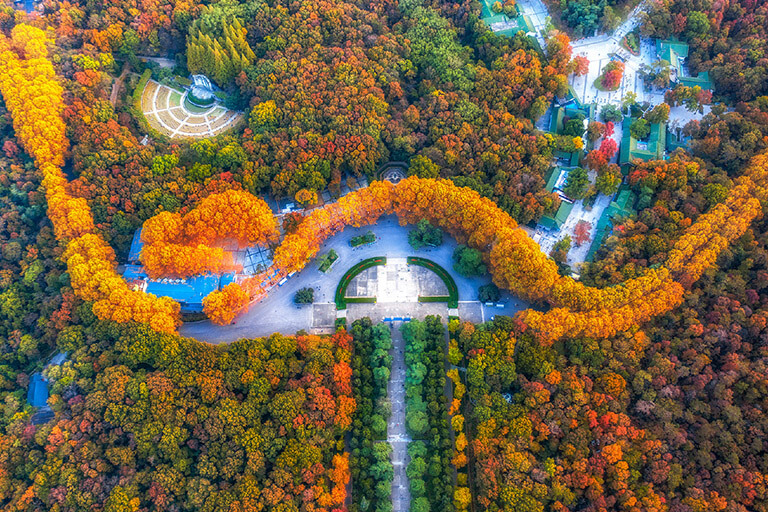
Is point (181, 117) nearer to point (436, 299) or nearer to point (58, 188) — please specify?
point (58, 188)

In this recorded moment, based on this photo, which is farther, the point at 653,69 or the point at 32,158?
the point at 653,69

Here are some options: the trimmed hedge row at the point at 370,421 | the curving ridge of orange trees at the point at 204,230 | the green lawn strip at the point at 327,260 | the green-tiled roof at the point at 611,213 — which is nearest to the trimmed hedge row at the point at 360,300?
the trimmed hedge row at the point at 370,421

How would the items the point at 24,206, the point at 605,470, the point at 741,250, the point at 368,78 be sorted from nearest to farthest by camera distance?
1. the point at 605,470
2. the point at 741,250
3. the point at 24,206
4. the point at 368,78

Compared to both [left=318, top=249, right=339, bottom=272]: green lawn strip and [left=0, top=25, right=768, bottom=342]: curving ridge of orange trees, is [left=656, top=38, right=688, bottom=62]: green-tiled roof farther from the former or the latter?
[left=318, top=249, right=339, bottom=272]: green lawn strip

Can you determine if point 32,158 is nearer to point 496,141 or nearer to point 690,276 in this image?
point 496,141

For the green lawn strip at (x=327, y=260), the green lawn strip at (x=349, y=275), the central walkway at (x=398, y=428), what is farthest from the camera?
the green lawn strip at (x=327, y=260)

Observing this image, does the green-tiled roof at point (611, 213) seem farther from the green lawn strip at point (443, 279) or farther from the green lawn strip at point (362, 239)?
the green lawn strip at point (362, 239)

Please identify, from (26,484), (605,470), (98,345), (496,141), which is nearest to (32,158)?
(98,345)
